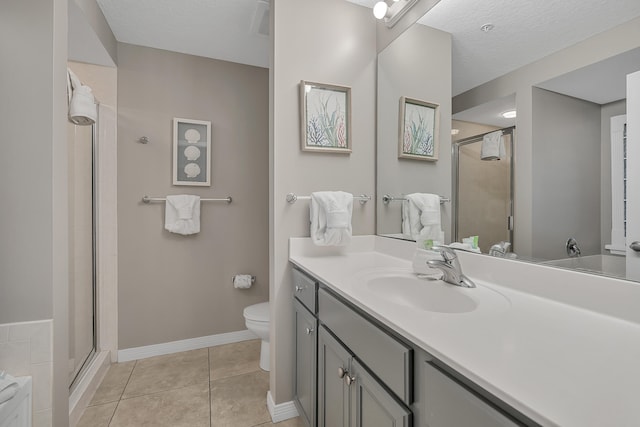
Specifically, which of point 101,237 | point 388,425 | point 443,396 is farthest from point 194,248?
point 443,396

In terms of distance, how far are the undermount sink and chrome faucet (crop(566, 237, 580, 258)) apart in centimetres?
24

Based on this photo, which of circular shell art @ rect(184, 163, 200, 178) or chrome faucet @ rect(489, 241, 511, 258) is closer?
chrome faucet @ rect(489, 241, 511, 258)

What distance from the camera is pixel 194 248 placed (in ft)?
7.55

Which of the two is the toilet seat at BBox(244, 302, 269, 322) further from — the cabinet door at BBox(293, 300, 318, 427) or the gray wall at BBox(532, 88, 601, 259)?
the gray wall at BBox(532, 88, 601, 259)

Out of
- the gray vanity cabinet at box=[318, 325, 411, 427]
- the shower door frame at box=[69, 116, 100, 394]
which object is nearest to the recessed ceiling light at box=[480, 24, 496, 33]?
the gray vanity cabinet at box=[318, 325, 411, 427]

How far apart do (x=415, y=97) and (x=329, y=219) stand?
2.59 feet

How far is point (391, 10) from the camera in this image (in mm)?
1595

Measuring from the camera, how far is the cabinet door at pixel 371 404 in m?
0.71

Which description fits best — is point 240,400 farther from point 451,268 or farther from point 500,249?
point 500,249

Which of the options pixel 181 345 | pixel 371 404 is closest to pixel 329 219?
pixel 371 404

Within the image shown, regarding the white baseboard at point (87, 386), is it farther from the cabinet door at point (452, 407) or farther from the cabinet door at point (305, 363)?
the cabinet door at point (452, 407)

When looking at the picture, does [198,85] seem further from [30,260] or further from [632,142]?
[632,142]

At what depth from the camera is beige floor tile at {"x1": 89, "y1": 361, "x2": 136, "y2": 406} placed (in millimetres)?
1708

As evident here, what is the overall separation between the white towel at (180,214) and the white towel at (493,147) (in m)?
1.93
